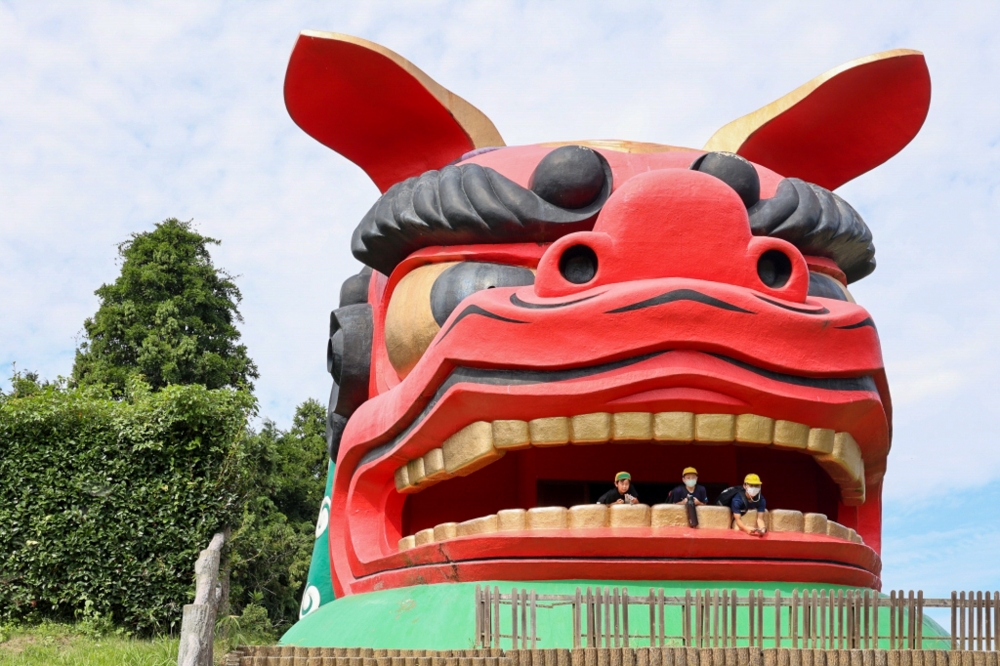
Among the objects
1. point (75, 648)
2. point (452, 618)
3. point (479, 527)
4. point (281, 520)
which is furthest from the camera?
point (281, 520)

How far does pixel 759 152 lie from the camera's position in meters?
10.1

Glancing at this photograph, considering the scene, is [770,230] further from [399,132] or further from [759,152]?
[399,132]

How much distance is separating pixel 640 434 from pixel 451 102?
3445mm

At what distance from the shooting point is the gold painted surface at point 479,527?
297 inches

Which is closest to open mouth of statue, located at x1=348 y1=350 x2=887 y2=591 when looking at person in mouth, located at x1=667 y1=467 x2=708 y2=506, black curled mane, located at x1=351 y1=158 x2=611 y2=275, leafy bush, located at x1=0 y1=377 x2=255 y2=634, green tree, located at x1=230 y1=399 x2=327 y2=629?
person in mouth, located at x1=667 y1=467 x2=708 y2=506

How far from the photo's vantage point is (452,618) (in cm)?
716

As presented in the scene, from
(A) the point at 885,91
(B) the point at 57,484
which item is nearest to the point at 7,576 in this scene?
(B) the point at 57,484

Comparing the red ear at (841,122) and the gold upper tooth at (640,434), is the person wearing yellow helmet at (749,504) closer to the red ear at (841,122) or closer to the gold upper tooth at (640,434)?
the gold upper tooth at (640,434)

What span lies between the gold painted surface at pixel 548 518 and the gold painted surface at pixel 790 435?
4.59 feet

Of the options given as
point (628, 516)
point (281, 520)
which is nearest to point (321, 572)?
point (628, 516)

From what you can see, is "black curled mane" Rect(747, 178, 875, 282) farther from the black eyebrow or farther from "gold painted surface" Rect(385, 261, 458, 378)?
"gold painted surface" Rect(385, 261, 458, 378)

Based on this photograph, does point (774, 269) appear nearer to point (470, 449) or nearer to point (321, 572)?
point (470, 449)

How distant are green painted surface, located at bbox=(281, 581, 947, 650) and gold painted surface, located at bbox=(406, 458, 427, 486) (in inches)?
29.7

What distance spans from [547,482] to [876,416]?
284cm
